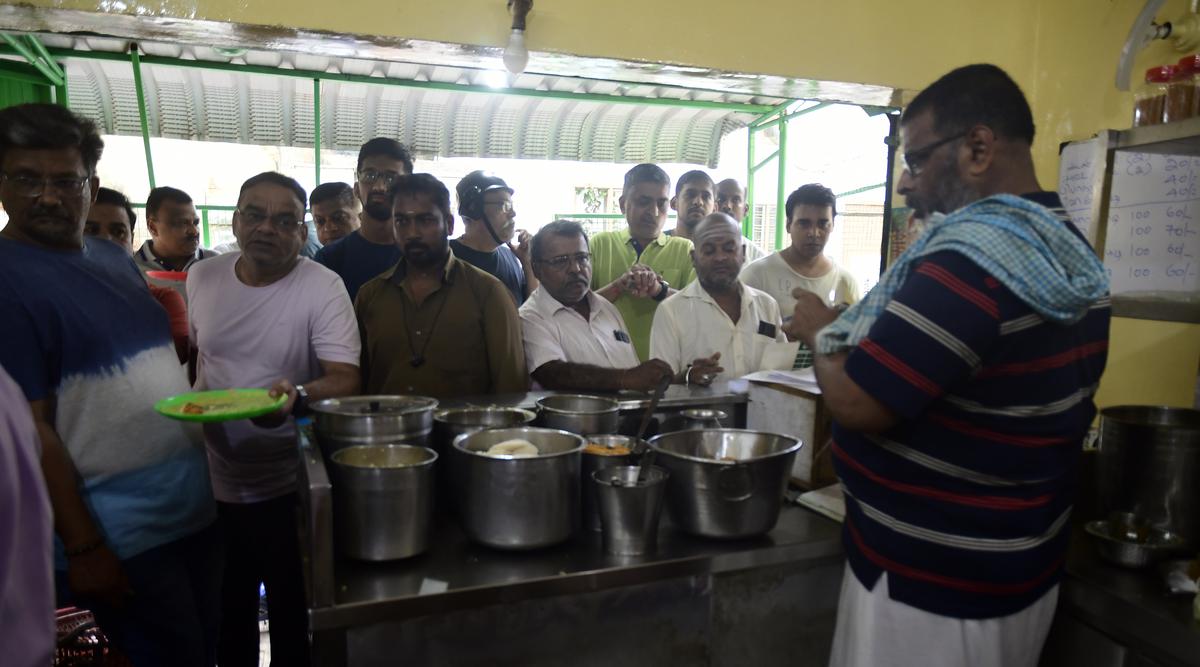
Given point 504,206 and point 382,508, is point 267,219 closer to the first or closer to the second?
point 382,508

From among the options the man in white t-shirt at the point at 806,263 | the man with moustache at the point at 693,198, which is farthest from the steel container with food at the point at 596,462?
the man with moustache at the point at 693,198

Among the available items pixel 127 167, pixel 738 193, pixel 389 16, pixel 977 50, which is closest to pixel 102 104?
pixel 127 167

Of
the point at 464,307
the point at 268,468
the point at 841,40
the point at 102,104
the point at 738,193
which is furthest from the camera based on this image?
the point at 102,104

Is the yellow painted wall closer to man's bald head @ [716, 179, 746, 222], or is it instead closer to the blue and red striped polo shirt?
man's bald head @ [716, 179, 746, 222]

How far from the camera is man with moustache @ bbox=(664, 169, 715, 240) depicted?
386 cm

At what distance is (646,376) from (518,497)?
0.90 m

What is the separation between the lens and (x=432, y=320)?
243 cm

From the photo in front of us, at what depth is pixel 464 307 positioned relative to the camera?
2.45 meters

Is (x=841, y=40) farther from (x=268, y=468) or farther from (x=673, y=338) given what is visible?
(x=268, y=468)

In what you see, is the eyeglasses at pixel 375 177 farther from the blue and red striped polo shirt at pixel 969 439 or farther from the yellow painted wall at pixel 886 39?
the blue and red striped polo shirt at pixel 969 439

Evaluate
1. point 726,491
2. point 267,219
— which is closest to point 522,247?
point 267,219

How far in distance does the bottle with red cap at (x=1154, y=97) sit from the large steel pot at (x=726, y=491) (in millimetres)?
1299

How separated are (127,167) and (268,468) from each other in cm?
418

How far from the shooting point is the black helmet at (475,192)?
11.0ft
